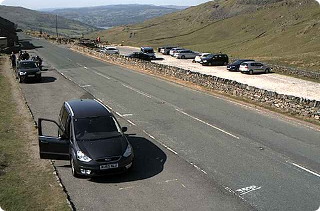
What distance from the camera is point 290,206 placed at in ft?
31.4

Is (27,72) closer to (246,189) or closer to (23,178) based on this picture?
(23,178)

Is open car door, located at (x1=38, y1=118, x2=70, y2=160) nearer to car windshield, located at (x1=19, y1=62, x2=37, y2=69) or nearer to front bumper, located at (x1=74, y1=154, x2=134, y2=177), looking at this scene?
front bumper, located at (x1=74, y1=154, x2=134, y2=177)

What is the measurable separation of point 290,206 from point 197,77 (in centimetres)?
2211

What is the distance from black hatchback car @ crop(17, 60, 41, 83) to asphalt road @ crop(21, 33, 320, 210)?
6.29 m

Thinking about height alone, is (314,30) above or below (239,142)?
above

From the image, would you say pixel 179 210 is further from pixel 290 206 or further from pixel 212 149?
pixel 212 149

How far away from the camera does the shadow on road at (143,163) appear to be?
1127cm

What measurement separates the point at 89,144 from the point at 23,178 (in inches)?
86.3

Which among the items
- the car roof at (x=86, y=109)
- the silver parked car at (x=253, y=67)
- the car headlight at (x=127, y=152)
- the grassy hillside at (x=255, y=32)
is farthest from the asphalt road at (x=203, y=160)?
the grassy hillside at (x=255, y=32)

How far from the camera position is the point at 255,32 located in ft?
339

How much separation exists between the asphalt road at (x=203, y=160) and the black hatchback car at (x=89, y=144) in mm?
530

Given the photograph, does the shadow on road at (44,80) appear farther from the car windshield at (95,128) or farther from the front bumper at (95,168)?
the front bumper at (95,168)

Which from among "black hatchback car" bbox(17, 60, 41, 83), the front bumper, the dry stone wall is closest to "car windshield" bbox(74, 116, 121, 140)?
the front bumper

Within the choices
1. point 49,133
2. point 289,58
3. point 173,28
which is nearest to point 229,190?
point 49,133
